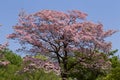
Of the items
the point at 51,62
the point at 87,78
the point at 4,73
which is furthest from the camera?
the point at 87,78

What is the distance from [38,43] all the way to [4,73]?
34.2ft

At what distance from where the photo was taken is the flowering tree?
99.2 ft

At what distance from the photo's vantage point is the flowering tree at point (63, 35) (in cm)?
3023

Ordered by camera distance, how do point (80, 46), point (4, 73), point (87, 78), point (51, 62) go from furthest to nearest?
point (87, 78) < point (80, 46) < point (51, 62) < point (4, 73)

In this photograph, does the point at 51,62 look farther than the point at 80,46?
No

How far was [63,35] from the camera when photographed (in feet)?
99.1

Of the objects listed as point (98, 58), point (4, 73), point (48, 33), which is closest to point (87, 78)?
point (98, 58)

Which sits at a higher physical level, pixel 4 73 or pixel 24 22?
pixel 24 22

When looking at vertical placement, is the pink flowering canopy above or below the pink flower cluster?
above

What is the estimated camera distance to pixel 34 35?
30.3 m

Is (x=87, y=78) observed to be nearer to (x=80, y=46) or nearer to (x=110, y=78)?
(x=80, y=46)

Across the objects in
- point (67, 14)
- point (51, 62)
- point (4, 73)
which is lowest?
point (4, 73)

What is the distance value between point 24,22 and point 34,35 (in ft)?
4.79

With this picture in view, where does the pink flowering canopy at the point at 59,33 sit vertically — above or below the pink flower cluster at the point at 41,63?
above
